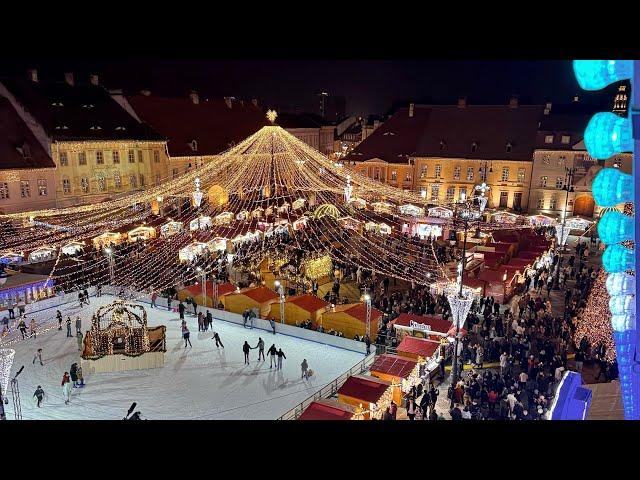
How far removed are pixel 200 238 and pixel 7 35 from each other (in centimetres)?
2254

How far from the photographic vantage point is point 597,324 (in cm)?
1533

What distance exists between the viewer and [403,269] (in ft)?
70.8

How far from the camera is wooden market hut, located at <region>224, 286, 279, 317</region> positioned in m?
17.9

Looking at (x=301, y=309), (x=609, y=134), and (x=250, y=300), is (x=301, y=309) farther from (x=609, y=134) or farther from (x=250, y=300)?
(x=609, y=134)

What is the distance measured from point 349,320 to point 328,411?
19.0ft

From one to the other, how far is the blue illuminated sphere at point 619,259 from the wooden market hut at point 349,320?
8753mm

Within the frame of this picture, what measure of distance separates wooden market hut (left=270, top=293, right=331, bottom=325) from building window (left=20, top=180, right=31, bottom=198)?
18.9 meters

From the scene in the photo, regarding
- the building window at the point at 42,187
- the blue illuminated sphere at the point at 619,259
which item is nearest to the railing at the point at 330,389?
→ the blue illuminated sphere at the point at 619,259

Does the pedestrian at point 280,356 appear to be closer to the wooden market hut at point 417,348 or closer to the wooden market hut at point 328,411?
the wooden market hut at point 417,348

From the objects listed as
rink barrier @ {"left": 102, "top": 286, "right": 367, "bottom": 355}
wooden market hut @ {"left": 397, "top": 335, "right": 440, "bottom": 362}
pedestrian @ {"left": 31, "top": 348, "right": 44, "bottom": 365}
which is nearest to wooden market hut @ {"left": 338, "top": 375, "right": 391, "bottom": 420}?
wooden market hut @ {"left": 397, "top": 335, "right": 440, "bottom": 362}

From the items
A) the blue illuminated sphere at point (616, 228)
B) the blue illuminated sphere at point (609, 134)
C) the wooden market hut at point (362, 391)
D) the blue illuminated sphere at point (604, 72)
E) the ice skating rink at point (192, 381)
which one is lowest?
the ice skating rink at point (192, 381)

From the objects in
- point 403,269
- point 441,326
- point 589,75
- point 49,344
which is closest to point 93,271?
point 49,344

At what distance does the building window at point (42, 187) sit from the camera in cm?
2908
